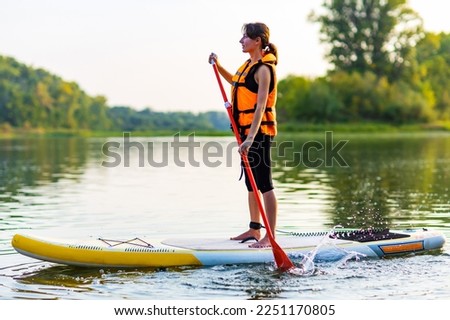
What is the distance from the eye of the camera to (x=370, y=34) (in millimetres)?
73562

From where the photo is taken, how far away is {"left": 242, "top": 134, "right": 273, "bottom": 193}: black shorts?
26.6 ft

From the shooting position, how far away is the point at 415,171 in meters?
20.2

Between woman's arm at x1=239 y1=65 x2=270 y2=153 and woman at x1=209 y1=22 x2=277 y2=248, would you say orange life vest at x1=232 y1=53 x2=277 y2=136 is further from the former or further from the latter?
woman's arm at x1=239 y1=65 x2=270 y2=153

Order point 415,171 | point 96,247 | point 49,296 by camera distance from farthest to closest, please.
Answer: point 415,171 → point 96,247 → point 49,296

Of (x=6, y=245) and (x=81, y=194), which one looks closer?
(x=6, y=245)

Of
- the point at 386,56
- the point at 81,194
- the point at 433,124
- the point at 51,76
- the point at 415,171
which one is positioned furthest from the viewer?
the point at 51,76

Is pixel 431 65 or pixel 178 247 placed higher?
pixel 431 65

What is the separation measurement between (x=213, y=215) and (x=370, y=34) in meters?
63.6

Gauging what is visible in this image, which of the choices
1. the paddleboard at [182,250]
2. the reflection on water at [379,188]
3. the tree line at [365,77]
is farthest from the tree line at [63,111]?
the paddleboard at [182,250]

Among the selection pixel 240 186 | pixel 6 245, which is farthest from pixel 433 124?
pixel 6 245

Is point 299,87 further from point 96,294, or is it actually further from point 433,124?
point 96,294

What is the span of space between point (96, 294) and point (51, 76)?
106m

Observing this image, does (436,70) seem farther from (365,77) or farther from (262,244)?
(262,244)

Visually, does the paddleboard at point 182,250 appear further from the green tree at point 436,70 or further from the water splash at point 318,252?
the green tree at point 436,70
